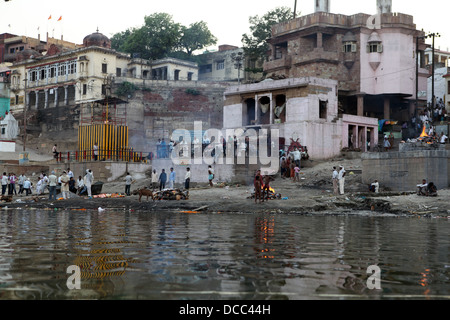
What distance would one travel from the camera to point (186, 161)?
33.5 m

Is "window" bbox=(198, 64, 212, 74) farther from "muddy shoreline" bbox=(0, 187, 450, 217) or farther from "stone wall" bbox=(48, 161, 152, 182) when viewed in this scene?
"muddy shoreline" bbox=(0, 187, 450, 217)

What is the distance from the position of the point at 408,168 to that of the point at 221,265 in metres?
20.1

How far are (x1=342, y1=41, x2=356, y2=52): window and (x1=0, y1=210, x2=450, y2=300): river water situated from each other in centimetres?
3799

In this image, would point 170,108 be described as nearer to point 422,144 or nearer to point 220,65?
point 220,65

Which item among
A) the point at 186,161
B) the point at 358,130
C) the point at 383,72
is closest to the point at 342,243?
the point at 186,161

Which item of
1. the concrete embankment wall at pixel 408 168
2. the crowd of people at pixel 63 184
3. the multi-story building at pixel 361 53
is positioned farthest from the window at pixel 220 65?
the concrete embankment wall at pixel 408 168

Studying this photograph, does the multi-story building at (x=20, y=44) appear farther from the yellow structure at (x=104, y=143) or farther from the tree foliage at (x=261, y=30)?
the yellow structure at (x=104, y=143)

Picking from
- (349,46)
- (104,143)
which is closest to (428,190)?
(104,143)

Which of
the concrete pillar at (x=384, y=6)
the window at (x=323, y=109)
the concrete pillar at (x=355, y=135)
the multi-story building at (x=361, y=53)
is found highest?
the concrete pillar at (x=384, y=6)

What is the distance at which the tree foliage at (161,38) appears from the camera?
7106 cm

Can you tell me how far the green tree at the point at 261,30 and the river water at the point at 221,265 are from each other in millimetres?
52799

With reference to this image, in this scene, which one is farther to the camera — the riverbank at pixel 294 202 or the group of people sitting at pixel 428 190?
the group of people sitting at pixel 428 190
